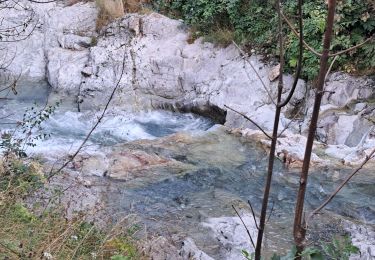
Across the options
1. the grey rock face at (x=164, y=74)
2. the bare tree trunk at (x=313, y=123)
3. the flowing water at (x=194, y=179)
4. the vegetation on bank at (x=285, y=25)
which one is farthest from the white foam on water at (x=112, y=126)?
the bare tree trunk at (x=313, y=123)

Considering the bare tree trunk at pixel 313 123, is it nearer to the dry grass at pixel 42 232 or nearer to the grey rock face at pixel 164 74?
the dry grass at pixel 42 232

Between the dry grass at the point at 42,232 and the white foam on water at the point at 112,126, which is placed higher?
the dry grass at the point at 42,232

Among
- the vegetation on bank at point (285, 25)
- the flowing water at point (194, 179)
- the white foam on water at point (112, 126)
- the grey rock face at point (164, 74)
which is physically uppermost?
the vegetation on bank at point (285, 25)

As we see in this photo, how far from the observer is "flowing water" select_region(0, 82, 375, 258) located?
517 centimetres

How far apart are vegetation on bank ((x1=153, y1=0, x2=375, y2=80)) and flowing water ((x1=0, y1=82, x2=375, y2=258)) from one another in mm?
1782

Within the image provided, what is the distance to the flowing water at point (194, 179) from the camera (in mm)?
5172

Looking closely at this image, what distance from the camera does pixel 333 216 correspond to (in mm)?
5316

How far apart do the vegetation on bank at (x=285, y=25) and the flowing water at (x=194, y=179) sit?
1782 millimetres

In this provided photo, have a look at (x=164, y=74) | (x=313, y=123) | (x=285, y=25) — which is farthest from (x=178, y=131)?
(x=313, y=123)

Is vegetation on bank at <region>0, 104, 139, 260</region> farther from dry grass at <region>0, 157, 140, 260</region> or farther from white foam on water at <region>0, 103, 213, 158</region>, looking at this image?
white foam on water at <region>0, 103, 213, 158</region>

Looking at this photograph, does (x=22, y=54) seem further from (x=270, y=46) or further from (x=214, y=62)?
(x=270, y=46)

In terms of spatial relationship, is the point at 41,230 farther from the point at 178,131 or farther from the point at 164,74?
the point at 164,74

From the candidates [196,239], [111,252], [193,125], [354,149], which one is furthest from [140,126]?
[111,252]

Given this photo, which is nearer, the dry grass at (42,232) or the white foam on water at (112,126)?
the dry grass at (42,232)
